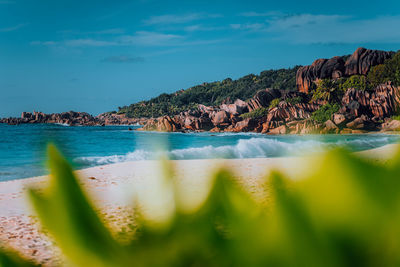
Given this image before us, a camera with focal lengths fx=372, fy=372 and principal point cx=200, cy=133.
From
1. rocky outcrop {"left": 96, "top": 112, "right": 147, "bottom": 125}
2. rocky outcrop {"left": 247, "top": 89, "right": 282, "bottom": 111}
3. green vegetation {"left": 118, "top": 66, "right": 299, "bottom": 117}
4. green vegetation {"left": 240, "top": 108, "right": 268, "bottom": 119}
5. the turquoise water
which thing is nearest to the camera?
the turquoise water

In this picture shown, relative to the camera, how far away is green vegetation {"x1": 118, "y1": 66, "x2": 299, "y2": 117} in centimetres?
11581

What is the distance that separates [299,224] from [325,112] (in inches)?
2390

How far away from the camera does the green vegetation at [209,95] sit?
116 meters

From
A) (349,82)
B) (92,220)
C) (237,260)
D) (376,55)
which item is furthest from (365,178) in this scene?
(376,55)

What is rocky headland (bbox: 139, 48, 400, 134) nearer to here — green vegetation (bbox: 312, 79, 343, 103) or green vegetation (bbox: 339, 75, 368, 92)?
green vegetation (bbox: 312, 79, 343, 103)

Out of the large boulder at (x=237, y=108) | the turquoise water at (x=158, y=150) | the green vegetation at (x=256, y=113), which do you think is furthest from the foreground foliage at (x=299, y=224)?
the large boulder at (x=237, y=108)

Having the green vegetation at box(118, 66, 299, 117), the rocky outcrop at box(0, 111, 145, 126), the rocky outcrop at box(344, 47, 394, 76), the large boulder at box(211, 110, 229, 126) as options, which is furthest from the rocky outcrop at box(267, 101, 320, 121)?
the rocky outcrop at box(0, 111, 145, 126)

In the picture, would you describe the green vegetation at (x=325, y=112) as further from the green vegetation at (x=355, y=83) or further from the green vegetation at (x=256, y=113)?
the green vegetation at (x=256, y=113)

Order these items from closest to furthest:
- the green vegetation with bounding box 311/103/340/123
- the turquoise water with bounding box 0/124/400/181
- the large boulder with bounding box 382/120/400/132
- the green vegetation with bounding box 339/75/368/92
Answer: the turquoise water with bounding box 0/124/400/181 < the large boulder with bounding box 382/120/400/132 < the green vegetation with bounding box 311/103/340/123 < the green vegetation with bounding box 339/75/368/92

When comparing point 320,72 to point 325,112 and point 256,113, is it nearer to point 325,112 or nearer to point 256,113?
point 256,113

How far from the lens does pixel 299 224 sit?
0.37 m

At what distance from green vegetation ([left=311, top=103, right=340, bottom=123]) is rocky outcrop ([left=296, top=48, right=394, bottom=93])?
48.1 ft

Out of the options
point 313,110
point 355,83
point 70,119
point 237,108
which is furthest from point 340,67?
point 70,119

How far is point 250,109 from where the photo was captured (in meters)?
76.4
